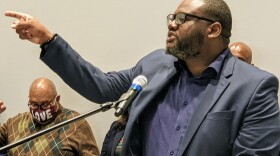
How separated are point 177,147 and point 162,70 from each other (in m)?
0.30

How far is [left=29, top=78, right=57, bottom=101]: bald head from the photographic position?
122 inches

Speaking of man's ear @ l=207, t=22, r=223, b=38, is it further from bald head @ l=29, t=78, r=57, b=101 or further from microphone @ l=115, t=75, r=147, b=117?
bald head @ l=29, t=78, r=57, b=101

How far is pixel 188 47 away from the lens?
164 cm

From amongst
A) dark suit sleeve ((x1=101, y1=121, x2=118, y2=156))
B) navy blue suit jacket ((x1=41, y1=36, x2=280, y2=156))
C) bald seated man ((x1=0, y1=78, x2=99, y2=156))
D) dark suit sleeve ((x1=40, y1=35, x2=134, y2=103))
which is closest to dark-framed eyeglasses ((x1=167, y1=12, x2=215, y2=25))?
navy blue suit jacket ((x1=41, y1=36, x2=280, y2=156))

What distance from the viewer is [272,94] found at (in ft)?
4.99

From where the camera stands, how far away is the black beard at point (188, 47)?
1634 millimetres

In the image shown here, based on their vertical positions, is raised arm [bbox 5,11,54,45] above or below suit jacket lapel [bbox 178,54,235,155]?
above

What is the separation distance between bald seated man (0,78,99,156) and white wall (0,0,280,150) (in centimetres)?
34

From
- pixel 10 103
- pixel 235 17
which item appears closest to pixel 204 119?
pixel 235 17

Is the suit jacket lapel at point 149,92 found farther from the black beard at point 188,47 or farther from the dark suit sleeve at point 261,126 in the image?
the dark suit sleeve at point 261,126

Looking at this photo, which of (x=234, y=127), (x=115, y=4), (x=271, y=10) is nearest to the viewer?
(x=234, y=127)

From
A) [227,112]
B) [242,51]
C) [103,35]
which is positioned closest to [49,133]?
[103,35]

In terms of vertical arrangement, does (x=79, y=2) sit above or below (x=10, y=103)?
above

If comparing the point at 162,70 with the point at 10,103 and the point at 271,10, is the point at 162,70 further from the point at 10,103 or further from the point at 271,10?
the point at 10,103
